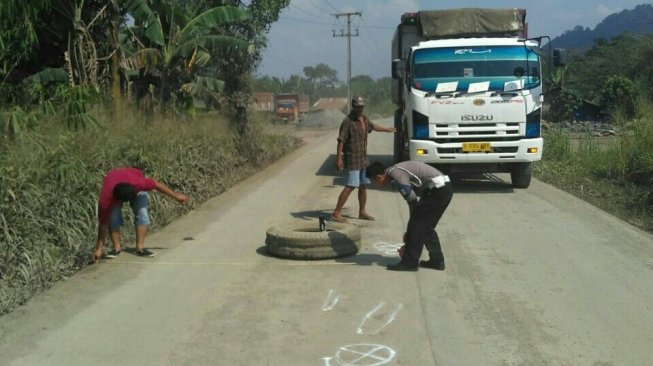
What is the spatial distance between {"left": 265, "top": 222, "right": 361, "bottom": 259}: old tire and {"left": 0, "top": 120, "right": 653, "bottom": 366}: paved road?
0.13 meters

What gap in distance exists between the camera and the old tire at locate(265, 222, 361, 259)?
7.75 metres

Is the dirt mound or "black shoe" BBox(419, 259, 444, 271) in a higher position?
"black shoe" BBox(419, 259, 444, 271)

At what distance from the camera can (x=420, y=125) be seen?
12.7m

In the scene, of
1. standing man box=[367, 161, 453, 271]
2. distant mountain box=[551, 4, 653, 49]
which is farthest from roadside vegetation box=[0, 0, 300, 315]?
distant mountain box=[551, 4, 653, 49]

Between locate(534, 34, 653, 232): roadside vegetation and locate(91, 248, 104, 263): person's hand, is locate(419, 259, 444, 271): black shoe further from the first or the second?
locate(534, 34, 653, 232): roadside vegetation

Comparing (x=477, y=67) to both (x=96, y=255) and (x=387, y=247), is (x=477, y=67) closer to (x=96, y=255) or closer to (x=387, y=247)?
(x=387, y=247)

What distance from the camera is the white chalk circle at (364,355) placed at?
4.77 meters

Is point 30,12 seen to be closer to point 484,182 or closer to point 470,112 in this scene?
point 470,112

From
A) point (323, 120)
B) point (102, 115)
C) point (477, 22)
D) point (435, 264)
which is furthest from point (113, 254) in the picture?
point (323, 120)

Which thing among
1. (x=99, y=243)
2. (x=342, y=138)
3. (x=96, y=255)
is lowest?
(x=96, y=255)

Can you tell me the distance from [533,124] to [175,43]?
8988 millimetres

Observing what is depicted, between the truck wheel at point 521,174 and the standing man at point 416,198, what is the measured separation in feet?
22.6

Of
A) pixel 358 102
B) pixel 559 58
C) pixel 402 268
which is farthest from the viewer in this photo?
pixel 559 58

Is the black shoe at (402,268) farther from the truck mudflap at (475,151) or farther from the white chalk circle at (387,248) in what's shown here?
the truck mudflap at (475,151)
